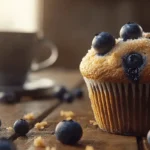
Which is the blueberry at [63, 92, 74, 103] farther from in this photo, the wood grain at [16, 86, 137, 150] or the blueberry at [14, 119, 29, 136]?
the blueberry at [14, 119, 29, 136]

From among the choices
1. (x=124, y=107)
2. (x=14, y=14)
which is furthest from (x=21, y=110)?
(x=14, y=14)

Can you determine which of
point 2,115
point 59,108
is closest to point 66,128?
point 2,115

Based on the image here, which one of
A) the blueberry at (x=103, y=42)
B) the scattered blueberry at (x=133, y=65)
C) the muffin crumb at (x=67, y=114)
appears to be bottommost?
Answer: the muffin crumb at (x=67, y=114)

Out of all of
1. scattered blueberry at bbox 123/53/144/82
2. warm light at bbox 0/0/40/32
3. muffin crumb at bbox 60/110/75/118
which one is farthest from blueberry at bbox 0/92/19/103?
warm light at bbox 0/0/40/32

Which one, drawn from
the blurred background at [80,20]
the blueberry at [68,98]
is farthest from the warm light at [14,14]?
the blueberry at [68,98]

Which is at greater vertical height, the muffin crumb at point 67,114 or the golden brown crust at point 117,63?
the golden brown crust at point 117,63

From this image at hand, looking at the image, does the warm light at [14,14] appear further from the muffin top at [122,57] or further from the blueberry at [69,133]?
the blueberry at [69,133]
